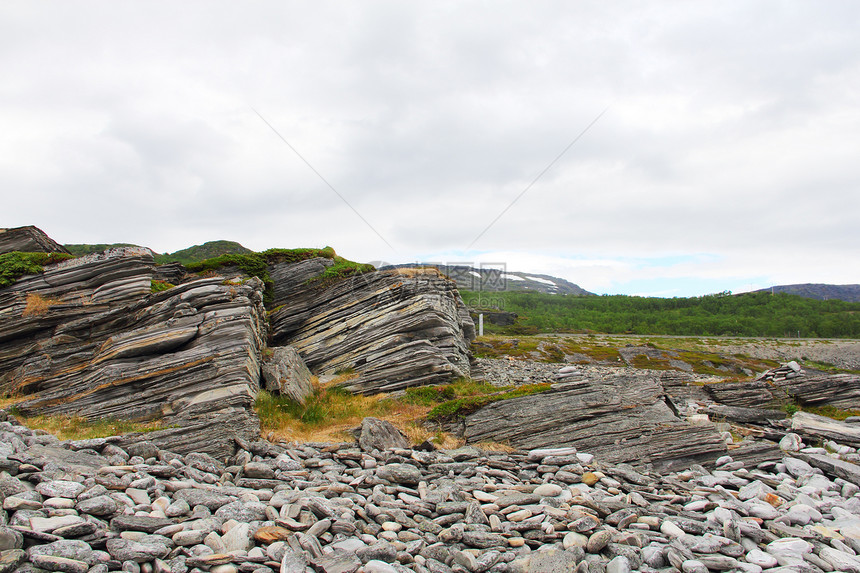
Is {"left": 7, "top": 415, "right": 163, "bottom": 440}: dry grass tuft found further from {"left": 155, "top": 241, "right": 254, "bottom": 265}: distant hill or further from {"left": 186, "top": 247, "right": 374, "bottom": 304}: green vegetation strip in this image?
{"left": 155, "top": 241, "right": 254, "bottom": 265}: distant hill

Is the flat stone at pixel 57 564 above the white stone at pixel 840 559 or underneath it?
above

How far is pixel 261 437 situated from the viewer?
48.0 feet

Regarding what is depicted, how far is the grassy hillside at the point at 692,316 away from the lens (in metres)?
126

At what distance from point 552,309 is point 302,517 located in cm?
16376

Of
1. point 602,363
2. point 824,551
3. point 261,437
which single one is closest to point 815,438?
point 824,551

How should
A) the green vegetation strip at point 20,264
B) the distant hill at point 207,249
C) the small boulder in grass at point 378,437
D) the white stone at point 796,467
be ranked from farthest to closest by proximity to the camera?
the distant hill at point 207,249 → the green vegetation strip at point 20,264 → the small boulder in grass at point 378,437 → the white stone at point 796,467

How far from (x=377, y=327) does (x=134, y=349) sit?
40.4 ft

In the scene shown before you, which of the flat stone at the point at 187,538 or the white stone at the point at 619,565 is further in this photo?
the white stone at the point at 619,565

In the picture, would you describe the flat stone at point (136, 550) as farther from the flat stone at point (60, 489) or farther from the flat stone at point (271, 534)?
the flat stone at point (60, 489)

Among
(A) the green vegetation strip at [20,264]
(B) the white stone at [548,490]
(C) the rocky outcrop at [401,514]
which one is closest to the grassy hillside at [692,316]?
(A) the green vegetation strip at [20,264]

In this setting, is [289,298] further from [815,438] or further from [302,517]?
[815,438]

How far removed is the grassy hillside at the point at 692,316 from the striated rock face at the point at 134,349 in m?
93.4

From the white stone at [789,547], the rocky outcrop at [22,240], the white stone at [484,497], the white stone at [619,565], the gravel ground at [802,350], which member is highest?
the rocky outcrop at [22,240]

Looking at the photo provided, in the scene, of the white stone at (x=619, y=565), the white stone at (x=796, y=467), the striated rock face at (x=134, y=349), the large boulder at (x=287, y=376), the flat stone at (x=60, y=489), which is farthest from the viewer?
the large boulder at (x=287, y=376)
